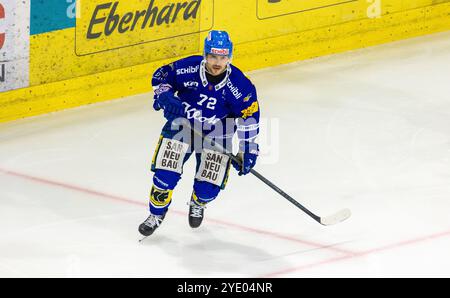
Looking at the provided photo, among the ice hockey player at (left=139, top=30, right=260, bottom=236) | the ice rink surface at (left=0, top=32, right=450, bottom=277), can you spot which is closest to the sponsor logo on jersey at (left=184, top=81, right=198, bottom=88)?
the ice hockey player at (left=139, top=30, right=260, bottom=236)

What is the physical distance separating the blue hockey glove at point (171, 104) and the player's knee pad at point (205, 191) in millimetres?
494

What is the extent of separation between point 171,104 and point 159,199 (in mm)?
621

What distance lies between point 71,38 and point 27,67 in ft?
1.46

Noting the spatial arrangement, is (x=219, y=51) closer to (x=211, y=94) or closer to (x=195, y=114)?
(x=211, y=94)

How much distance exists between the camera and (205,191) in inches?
309

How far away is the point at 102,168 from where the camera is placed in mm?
9211

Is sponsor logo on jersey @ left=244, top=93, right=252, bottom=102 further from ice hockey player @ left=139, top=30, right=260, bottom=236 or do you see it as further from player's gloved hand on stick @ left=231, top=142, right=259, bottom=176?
player's gloved hand on stick @ left=231, top=142, right=259, bottom=176

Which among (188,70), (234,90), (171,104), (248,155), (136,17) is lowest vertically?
(248,155)

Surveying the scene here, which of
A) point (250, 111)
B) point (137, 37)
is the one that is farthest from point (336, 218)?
point (137, 37)

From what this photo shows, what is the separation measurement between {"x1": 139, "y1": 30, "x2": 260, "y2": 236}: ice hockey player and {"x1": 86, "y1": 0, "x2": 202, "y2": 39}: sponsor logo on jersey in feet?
9.61

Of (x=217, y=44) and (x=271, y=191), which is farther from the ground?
(x=217, y=44)

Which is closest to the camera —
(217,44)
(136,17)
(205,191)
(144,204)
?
(217,44)

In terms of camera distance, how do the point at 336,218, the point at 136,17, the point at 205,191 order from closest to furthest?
the point at 205,191
the point at 336,218
the point at 136,17
